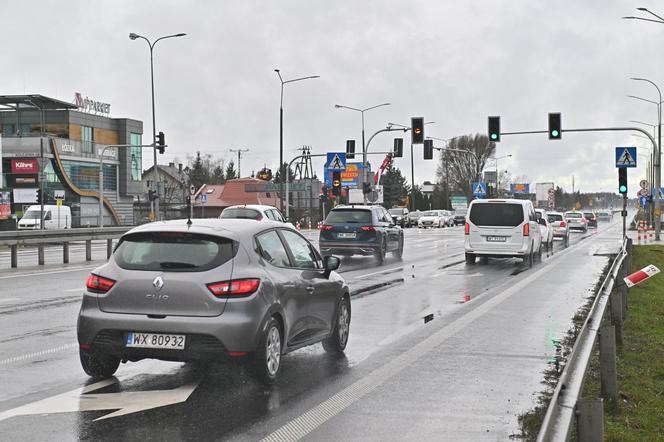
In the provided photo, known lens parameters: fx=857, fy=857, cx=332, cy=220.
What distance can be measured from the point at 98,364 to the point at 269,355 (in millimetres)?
1594

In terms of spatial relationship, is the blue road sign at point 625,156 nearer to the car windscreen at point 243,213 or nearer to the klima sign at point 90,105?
the car windscreen at point 243,213

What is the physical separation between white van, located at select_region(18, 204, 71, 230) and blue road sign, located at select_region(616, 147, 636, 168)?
38.5 meters

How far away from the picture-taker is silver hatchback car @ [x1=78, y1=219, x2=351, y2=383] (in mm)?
7027

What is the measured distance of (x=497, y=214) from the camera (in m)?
25.0

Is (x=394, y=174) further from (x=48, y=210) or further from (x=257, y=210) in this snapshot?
(x=257, y=210)

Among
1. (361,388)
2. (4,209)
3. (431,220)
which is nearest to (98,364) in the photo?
(361,388)

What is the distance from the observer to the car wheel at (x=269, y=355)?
7172 mm

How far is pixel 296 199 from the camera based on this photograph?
2813 inches

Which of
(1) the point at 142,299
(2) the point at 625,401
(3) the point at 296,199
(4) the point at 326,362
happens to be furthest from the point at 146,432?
(3) the point at 296,199

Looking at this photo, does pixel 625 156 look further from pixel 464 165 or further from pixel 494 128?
pixel 464 165

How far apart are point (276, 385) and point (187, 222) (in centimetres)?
170

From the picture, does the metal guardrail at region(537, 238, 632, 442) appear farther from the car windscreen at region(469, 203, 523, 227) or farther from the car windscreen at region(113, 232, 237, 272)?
the car windscreen at region(469, 203, 523, 227)

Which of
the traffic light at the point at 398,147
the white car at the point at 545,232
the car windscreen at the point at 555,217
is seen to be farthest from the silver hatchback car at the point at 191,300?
the traffic light at the point at 398,147

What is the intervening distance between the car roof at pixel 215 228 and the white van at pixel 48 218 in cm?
5164
